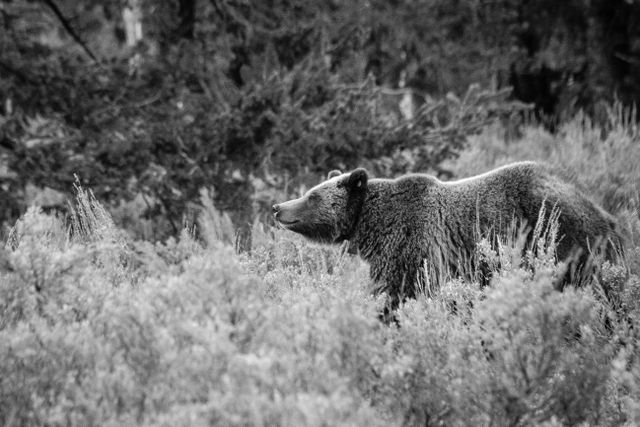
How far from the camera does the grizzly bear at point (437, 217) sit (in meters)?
5.21

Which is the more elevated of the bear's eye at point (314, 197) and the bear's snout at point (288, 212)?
the bear's eye at point (314, 197)

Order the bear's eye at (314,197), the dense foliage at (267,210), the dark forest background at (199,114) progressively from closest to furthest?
the dense foliage at (267,210) → the bear's eye at (314,197) → the dark forest background at (199,114)

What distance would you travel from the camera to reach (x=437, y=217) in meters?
5.45

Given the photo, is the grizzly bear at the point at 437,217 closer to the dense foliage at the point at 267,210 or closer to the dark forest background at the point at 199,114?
the dense foliage at the point at 267,210

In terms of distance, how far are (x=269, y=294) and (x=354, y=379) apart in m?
1.71

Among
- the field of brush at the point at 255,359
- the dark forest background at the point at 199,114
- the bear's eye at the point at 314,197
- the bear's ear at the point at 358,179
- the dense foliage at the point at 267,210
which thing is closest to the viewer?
the field of brush at the point at 255,359

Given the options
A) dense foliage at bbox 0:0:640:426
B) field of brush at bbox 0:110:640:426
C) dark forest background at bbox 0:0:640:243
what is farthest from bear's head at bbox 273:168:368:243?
field of brush at bbox 0:110:640:426

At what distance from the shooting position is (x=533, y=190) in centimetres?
525

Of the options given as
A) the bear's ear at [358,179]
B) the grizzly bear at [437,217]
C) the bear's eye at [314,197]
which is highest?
the bear's ear at [358,179]

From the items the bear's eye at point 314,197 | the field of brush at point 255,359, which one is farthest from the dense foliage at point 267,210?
the bear's eye at point 314,197

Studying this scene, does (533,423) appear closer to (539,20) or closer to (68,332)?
(68,332)

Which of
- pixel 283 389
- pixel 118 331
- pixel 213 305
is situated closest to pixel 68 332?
pixel 118 331

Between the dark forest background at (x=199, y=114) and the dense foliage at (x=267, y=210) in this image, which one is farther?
the dark forest background at (x=199, y=114)

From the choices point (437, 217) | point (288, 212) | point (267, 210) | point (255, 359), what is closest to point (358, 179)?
point (288, 212)
